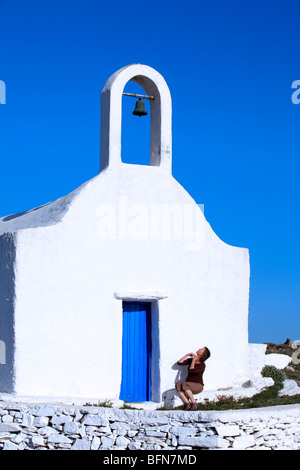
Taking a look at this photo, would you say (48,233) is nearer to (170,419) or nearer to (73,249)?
(73,249)

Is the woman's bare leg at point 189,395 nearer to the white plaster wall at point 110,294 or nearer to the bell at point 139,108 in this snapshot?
the white plaster wall at point 110,294

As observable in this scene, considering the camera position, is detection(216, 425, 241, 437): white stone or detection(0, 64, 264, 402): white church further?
detection(0, 64, 264, 402): white church

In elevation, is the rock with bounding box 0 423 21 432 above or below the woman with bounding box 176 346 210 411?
below

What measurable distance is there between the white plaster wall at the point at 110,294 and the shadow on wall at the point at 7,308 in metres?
0.16

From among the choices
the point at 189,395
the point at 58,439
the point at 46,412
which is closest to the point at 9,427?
the point at 46,412

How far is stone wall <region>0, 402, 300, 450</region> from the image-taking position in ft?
34.6

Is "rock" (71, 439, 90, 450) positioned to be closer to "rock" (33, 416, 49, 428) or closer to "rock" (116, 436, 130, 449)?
"rock" (116, 436, 130, 449)

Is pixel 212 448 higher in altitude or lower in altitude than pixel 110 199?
lower

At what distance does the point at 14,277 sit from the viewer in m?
11.9

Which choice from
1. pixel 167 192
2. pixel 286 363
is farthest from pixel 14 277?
pixel 286 363

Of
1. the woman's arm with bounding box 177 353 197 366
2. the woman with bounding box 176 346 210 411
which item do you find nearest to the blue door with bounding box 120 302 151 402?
the woman's arm with bounding box 177 353 197 366

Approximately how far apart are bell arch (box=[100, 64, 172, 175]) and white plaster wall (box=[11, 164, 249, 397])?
36 centimetres

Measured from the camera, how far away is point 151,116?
47.0ft
